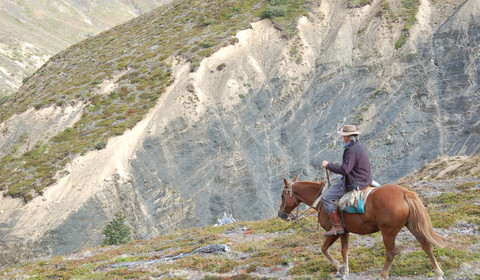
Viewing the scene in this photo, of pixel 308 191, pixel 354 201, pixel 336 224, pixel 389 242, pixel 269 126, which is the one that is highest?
pixel 354 201

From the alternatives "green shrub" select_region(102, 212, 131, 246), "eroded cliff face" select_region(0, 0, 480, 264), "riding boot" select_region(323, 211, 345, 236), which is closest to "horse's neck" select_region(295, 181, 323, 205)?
"riding boot" select_region(323, 211, 345, 236)

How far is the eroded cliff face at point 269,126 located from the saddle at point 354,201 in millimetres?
31154

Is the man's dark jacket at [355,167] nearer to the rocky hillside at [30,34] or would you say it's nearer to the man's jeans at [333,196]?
the man's jeans at [333,196]

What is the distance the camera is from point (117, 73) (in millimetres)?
59094

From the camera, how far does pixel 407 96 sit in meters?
47.4

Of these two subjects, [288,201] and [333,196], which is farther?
[288,201]

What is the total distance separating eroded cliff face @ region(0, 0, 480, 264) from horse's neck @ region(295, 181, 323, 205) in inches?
1146

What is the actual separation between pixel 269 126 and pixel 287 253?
34165 millimetres

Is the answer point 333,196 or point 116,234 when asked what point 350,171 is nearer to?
point 333,196

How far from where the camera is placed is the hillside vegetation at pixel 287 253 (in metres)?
12.7

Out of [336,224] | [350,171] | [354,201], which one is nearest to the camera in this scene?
[354,201]

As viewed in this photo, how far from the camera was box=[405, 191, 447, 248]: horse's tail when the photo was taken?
10.3 metres

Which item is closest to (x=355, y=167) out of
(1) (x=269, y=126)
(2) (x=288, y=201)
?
(2) (x=288, y=201)

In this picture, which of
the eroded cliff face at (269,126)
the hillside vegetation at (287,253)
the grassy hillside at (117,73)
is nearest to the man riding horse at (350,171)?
the hillside vegetation at (287,253)
